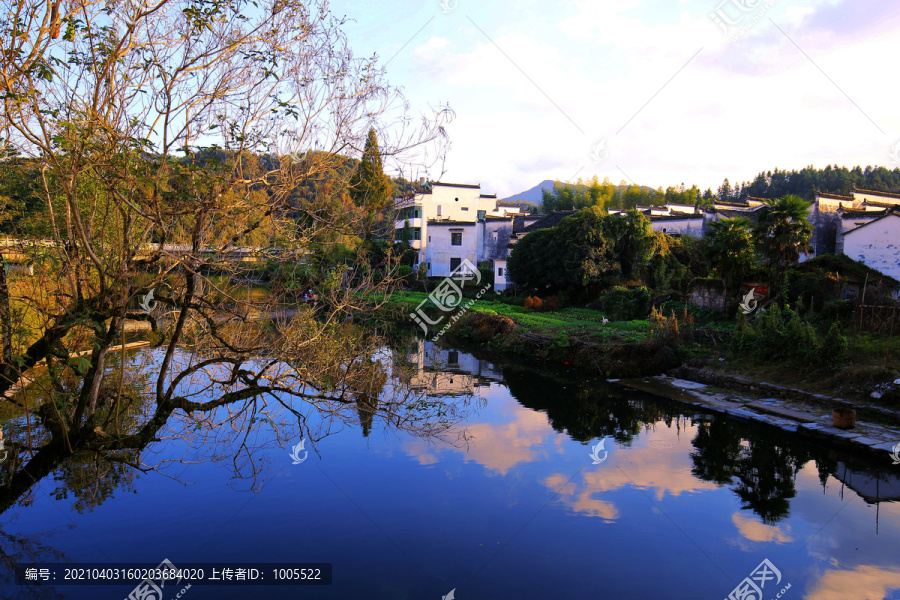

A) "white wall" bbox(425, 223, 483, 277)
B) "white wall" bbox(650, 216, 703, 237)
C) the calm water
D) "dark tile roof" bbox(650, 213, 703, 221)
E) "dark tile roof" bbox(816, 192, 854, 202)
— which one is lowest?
the calm water

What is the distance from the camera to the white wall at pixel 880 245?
17188mm

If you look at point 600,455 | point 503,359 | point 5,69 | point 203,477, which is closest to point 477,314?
point 503,359

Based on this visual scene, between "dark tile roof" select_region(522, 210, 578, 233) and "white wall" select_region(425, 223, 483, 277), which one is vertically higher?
"dark tile roof" select_region(522, 210, 578, 233)

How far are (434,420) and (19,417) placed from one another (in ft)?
21.7

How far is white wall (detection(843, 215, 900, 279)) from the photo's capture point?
17.2 meters

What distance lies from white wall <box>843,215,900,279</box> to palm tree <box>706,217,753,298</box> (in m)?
4.33

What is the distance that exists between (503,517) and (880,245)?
17.0 meters

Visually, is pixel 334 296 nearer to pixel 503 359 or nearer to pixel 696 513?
pixel 696 513

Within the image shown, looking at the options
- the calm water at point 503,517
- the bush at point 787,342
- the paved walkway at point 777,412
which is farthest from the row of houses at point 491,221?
the calm water at point 503,517

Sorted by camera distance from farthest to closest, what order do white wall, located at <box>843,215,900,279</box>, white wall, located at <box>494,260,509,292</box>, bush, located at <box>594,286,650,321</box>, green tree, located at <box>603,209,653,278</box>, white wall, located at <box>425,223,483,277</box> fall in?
white wall, located at <box>425,223,483,277</box> < white wall, located at <box>494,260,509,292</box> < green tree, located at <box>603,209,653,278</box> < bush, located at <box>594,286,650,321</box> < white wall, located at <box>843,215,900,279</box>

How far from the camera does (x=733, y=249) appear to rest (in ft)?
54.9

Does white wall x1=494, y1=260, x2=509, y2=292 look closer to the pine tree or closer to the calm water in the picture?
the calm water

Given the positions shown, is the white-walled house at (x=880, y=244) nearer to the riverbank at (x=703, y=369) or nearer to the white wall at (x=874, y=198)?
the riverbank at (x=703, y=369)

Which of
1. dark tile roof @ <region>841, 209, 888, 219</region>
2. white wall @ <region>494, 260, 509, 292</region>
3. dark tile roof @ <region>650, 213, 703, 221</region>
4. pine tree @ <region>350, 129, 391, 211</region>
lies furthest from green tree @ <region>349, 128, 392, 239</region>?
dark tile roof @ <region>650, 213, 703, 221</region>
